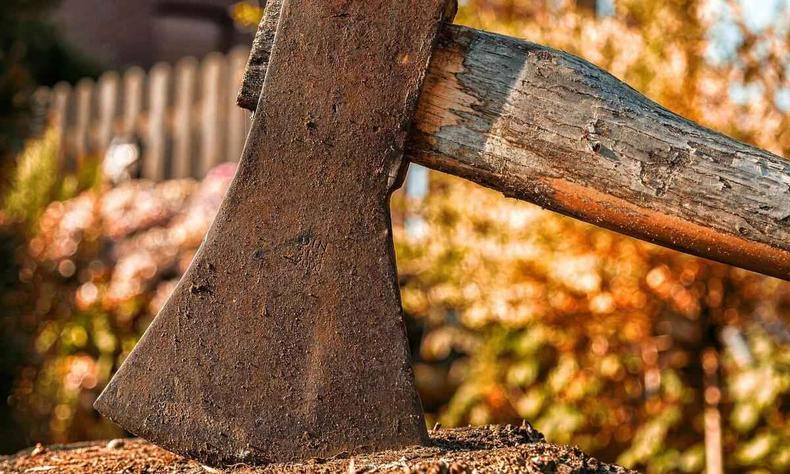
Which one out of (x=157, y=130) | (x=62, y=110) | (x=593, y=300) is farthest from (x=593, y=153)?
(x=62, y=110)

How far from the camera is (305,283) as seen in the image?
151 centimetres

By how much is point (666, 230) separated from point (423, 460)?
1.78 feet

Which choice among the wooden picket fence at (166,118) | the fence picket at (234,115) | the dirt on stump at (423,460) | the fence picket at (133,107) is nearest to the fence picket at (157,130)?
the wooden picket fence at (166,118)

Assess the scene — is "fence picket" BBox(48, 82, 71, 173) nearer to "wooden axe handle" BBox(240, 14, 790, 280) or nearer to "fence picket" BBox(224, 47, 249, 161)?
"fence picket" BBox(224, 47, 249, 161)

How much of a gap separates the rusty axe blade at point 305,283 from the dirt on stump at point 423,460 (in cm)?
5

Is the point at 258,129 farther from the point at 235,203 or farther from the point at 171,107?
the point at 171,107

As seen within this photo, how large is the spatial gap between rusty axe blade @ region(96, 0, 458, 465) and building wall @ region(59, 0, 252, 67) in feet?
33.0

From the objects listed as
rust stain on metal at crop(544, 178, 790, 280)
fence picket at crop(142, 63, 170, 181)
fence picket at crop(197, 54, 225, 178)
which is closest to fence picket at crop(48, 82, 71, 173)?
fence picket at crop(142, 63, 170, 181)

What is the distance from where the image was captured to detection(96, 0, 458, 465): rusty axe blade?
4.88 ft

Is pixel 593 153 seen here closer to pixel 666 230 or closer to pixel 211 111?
pixel 666 230

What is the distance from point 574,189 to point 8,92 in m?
2.52

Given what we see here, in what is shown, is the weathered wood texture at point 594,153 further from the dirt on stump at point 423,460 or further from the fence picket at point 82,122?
the fence picket at point 82,122

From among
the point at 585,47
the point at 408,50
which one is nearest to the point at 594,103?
the point at 408,50

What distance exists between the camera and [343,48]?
1.53m
